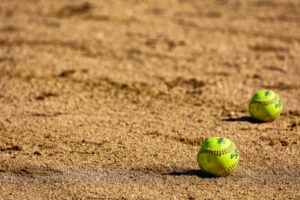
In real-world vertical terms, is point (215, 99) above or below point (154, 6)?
below

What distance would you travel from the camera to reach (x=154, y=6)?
40.6ft

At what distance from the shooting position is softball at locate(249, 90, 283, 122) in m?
6.71

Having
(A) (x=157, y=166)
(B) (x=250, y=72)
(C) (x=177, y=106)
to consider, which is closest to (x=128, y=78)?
(C) (x=177, y=106)

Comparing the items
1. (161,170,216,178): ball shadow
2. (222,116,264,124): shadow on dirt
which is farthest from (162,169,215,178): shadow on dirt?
(222,116,264,124): shadow on dirt

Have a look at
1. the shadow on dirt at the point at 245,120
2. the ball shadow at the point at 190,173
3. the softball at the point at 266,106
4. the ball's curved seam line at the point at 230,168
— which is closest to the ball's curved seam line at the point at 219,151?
the ball's curved seam line at the point at 230,168

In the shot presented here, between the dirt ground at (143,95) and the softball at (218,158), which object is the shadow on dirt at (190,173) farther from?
the softball at (218,158)

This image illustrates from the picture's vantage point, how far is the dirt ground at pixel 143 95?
5.59 metres

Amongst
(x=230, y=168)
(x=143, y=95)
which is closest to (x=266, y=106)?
(x=230, y=168)

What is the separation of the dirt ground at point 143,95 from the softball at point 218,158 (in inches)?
6.5

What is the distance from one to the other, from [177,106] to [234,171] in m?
2.20

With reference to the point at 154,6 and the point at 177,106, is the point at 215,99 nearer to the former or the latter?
the point at 177,106

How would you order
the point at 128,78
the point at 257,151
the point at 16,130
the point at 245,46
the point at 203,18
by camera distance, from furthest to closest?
1. the point at 203,18
2. the point at 245,46
3. the point at 128,78
4. the point at 16,130
5. the point at 257,151

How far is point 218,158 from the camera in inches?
209

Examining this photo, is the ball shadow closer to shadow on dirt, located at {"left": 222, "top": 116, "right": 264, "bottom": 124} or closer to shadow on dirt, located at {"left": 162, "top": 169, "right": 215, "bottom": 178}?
shadow on dirt, located at {"left": 162, "top": 169, "right": 215, "bottom": 178}
